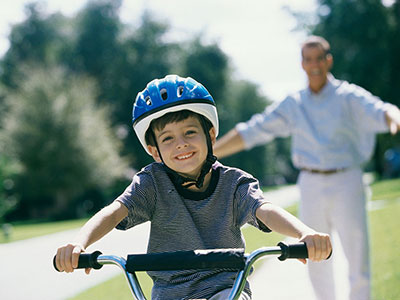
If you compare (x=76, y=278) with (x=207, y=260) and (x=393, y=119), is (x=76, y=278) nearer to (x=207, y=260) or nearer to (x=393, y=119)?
(x=393, y=119)

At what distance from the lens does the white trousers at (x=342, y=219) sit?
217 inches

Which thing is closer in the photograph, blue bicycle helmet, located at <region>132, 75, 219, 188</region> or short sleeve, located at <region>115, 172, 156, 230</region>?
short sleeve, located at <region>115, 172, 156, 230</region>

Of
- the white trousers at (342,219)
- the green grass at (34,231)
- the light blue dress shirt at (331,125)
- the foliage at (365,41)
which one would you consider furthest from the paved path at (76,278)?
the foliage at (365,41)

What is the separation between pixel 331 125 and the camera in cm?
560

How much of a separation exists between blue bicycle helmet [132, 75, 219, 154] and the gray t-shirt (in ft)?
1.14

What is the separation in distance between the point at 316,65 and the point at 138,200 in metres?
3.06

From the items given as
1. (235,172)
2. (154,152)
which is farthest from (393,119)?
(154,152)

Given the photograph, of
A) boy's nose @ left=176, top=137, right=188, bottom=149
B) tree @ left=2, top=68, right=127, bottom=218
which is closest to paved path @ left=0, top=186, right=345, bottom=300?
boy's nose @ left=176, top=137, right=188, bottom=149

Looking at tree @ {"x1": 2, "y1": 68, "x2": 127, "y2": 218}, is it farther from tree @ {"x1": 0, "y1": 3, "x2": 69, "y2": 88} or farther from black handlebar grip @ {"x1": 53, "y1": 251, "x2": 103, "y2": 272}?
black handlebar grip @ {"x1": 53, "y1": 251, "x2": 103, "y2": 272}

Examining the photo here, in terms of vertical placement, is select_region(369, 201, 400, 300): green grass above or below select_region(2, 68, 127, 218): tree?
below

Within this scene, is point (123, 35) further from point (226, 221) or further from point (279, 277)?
point (226, 221)

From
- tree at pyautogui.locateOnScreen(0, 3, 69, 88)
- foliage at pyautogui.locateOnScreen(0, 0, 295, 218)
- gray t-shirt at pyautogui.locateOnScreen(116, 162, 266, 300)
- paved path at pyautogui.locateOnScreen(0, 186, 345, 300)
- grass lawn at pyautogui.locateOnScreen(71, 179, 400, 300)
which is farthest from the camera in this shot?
tree at pyautogui.locateOnScreen(0, 3, 69, 88)

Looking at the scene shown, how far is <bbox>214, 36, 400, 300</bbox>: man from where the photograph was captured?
5.54 m

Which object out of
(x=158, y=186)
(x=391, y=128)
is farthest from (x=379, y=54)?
(x=158, y=186)
